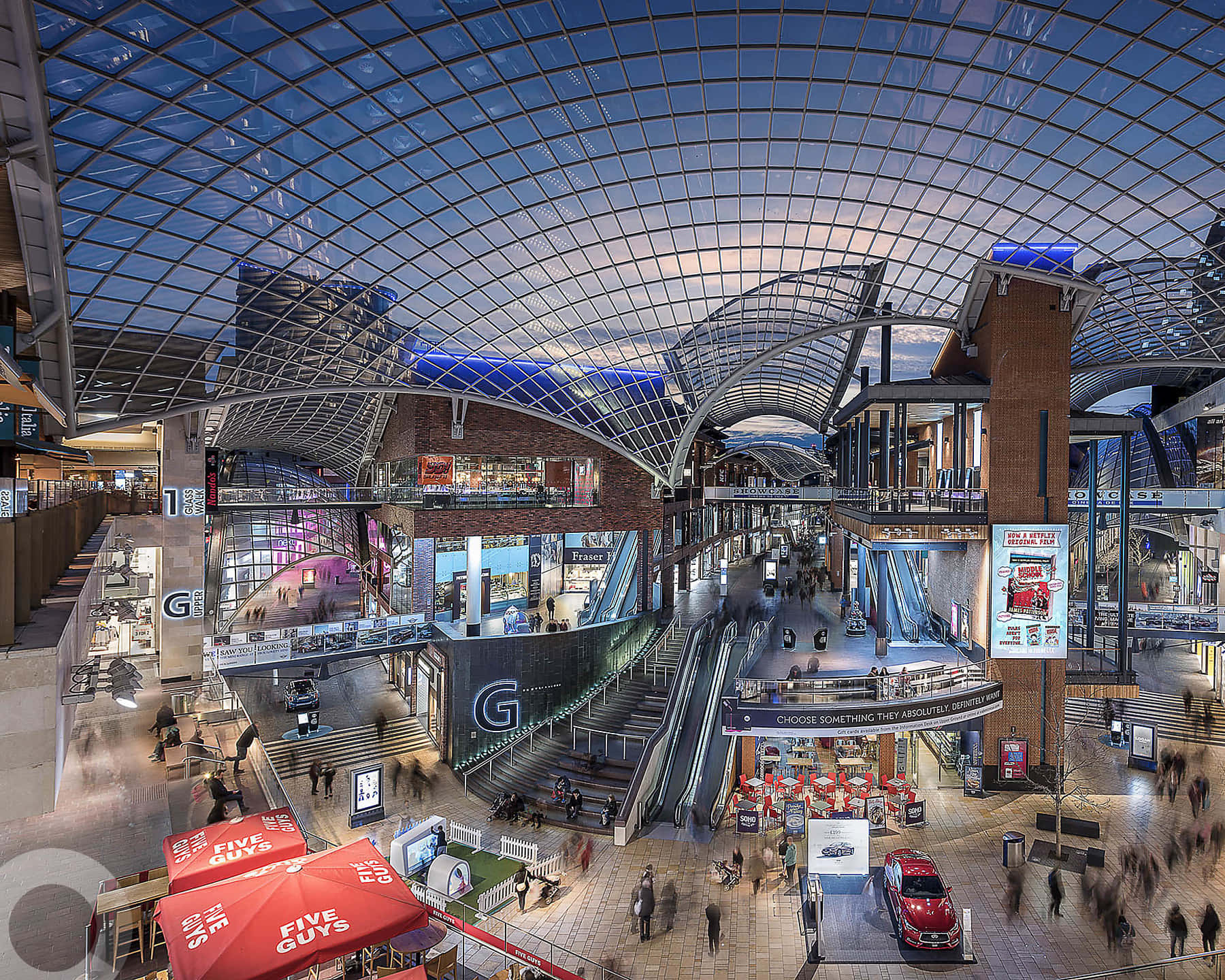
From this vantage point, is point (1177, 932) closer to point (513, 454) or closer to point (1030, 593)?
point (1030, 593)

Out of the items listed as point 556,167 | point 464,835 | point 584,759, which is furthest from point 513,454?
point 464,835

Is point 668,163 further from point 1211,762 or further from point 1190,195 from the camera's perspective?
point 1211,762

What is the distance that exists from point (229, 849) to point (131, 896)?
2.28m

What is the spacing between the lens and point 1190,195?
88.2ft

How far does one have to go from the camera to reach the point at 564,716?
35531 mm

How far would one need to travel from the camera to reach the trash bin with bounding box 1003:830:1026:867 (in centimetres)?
2184

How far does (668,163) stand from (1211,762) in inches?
1425

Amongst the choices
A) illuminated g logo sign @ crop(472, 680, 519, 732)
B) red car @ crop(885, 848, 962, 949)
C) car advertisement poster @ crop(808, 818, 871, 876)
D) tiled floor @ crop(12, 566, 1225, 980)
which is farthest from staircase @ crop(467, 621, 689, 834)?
red car @ crop(885, 848, 962, 949)

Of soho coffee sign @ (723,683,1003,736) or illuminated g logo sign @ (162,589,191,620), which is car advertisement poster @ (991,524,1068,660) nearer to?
soho coffee sign @ (723,683,1003,736)

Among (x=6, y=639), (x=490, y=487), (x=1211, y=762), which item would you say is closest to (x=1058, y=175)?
(x=1211, y=762)

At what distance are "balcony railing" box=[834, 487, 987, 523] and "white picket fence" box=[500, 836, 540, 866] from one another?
19850 mm

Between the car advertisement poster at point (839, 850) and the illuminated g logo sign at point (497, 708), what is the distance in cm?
1842

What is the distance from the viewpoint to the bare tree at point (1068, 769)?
78.6ft

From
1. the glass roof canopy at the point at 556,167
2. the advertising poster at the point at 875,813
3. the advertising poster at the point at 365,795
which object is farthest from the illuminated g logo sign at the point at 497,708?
the advertising poster at the point at 875,813
